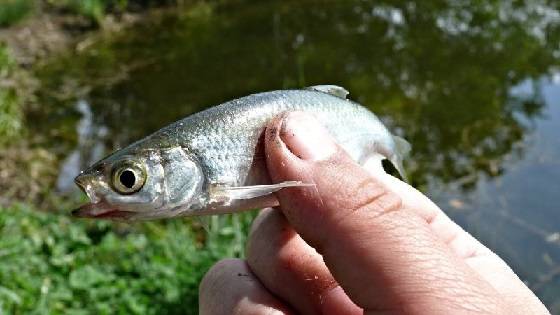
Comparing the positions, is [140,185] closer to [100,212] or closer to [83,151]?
[100,212]

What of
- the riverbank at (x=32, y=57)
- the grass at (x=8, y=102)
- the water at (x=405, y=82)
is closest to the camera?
the water at (x=405, y=82)

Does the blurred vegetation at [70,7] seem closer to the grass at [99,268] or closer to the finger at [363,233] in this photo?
the grass at [99,268]

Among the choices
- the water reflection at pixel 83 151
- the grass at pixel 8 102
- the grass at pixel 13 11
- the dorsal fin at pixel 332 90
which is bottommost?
the water reflection at pixel 83 151

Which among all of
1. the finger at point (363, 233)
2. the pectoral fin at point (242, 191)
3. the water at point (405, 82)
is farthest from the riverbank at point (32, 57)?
the finger at point (363, 233)

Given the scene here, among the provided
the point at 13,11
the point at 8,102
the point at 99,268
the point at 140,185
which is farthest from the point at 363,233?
the point at 13,11

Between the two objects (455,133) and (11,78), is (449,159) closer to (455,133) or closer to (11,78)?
(455,133)

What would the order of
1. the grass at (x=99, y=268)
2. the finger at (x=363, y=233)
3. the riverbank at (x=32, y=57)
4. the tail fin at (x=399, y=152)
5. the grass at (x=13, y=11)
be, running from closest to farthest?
the finger at (x=363, y=233), the tail fin at (x=399, y=152), the grass at (x=99, y=268), the riverbank at (x=32, y=57), the grass at (x=13, y=11)

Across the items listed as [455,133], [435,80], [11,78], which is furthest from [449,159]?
[11,78]
